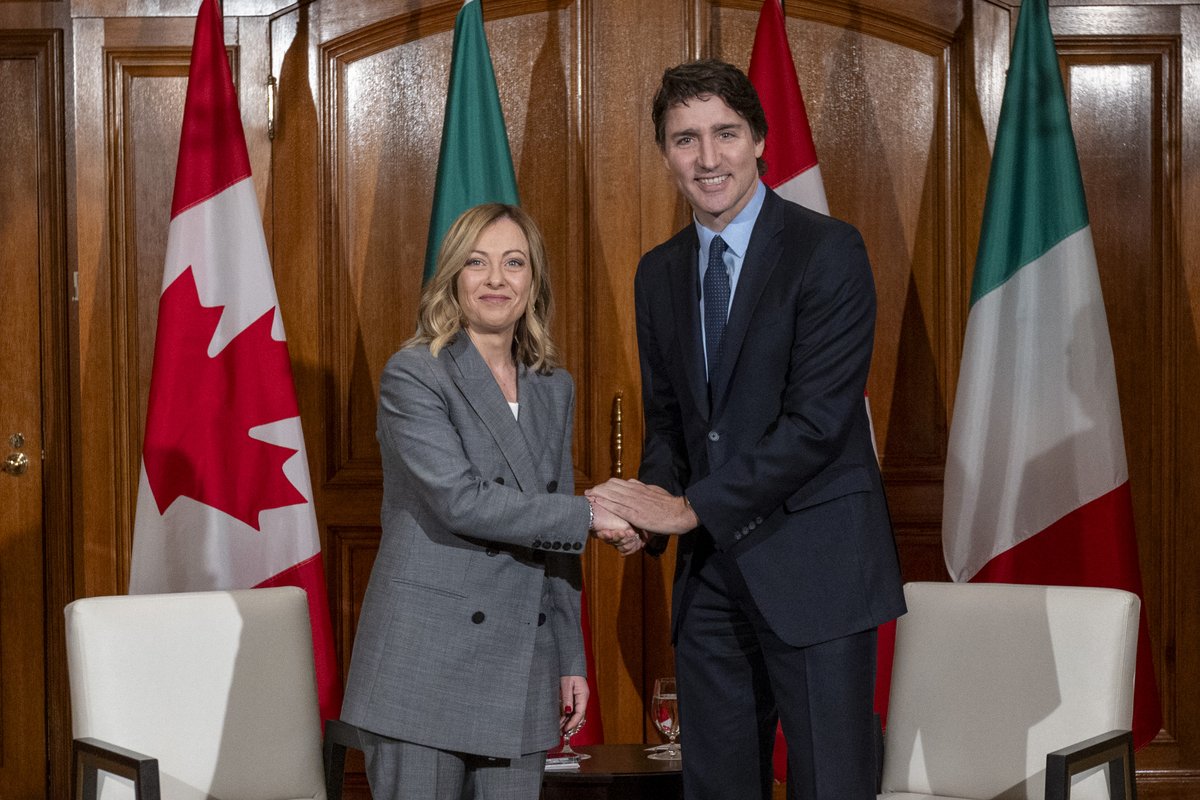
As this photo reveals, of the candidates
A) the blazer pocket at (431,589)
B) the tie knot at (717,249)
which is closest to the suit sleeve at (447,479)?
the blazer pocket at (431,589)

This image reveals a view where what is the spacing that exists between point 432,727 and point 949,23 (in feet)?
9.34

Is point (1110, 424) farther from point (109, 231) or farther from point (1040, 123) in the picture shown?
point (109, 231)

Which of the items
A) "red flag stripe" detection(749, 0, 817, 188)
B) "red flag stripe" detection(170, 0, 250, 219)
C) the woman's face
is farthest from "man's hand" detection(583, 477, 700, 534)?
"red flag stripe" detection(170, 0, 250, 219)

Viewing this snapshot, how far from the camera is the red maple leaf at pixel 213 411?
3.57 m

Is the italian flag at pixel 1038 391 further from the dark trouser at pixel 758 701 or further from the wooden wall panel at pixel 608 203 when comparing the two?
the dark trouser at pixel 758 701

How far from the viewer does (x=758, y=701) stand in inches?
90.4

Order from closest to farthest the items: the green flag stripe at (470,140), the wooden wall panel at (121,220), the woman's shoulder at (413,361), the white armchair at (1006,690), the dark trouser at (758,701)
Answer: the dark trouser at (758,701) → the woman's shoulder at (413,361) → the white armchair at (1006,690) → the green flag stripe at (470,140) → the wooden wall panel at (121,220)

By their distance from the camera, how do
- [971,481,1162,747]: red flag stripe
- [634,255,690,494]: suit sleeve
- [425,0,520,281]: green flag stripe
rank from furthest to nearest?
1. [425,0,520,281]: green flag stripe
2. [971,481,1162,747]: red flag stripe
3. [634,255,690,494]: suit sleeve

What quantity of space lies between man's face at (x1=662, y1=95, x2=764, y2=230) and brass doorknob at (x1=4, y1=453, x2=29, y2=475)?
104 inches

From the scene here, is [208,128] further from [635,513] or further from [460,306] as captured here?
[635,513]

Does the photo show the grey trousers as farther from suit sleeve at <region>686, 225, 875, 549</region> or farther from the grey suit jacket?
suit sleeve at <region>686, 225, 875, 549</region>

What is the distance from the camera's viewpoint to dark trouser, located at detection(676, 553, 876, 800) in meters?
2.15

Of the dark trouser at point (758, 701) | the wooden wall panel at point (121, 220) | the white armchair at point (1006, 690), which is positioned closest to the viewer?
the dark trouser at point (758, 701)

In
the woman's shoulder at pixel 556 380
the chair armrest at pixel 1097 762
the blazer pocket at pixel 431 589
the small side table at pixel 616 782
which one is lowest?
the small side table at pixel 616 782
